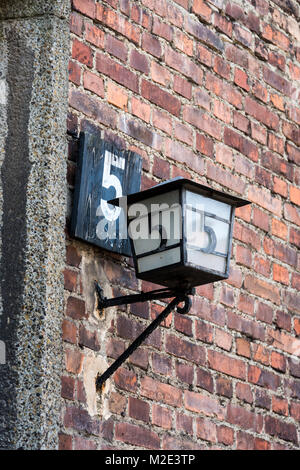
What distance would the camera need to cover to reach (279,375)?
378 centimetres

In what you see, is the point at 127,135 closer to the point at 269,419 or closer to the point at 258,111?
the point at 258,111

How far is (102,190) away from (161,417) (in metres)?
0.73

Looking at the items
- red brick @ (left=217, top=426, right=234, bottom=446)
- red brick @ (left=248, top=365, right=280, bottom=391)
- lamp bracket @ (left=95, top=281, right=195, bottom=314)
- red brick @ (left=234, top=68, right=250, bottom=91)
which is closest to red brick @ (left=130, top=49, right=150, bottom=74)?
red brick @ (left=234, top=68, right=250, bottom=91)

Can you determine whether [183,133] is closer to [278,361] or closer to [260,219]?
[260,219]

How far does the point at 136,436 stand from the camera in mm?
3074

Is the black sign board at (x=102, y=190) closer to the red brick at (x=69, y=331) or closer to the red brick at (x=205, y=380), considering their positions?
the red brick at (x=69, y=331)

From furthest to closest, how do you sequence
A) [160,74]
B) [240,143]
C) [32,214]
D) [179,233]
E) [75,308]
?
[240,143] → [160,74] → [75,308] → [32,214] → [179,233]

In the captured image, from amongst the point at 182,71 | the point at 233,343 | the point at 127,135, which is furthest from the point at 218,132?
the point at 233,343

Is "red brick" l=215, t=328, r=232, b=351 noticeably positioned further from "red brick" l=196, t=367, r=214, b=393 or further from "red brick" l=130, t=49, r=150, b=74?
"red brick" l=130, t=49, r=150, b=74

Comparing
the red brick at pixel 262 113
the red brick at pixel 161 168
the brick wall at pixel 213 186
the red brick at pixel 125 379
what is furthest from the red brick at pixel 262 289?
the red brick at pixel 125 379

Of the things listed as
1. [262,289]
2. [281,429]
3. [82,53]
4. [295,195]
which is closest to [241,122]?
[295,195]

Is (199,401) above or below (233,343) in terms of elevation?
below

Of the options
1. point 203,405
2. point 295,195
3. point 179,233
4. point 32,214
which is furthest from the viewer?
→ point 295,195

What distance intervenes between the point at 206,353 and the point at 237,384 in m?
0.20
